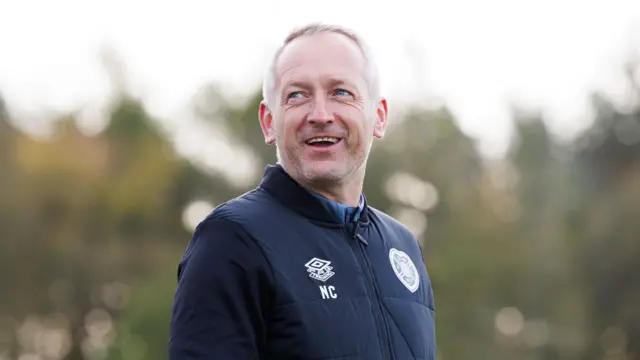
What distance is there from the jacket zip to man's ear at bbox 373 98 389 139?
0.37 meters

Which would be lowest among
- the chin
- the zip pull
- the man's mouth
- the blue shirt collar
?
the zip pull

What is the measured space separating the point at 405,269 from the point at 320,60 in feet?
2.11

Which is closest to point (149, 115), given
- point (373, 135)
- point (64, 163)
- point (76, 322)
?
point (64, 163)

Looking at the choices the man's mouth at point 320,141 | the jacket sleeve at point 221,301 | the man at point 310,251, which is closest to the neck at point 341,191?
the man at point 310,251

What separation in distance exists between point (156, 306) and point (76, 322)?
2594 millimetres

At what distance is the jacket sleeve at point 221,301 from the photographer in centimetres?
234

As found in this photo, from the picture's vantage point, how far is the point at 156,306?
24.4 metres

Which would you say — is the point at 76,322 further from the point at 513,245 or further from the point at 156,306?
the point at 513,245

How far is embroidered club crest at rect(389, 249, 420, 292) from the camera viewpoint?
9.15ft

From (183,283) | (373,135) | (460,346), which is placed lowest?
(183,283)

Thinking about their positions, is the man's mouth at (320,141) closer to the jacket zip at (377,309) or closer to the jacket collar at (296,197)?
the jacket collar at (296,197)

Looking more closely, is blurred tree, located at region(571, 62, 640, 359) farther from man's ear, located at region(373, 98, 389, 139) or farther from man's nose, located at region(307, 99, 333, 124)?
man's nose, located at region(307, 99, 333, 124)

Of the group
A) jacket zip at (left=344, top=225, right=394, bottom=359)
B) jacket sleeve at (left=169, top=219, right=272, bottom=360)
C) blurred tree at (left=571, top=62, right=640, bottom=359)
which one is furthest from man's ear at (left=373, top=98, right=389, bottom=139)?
blurred tree at (left=571, top=62, right=640, bottom=359)

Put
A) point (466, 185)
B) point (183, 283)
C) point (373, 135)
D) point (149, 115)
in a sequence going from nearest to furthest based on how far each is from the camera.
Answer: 1. point (183, 283)
2. point (373, 135)
3. point (466, 185)
4. point (149, 115)
